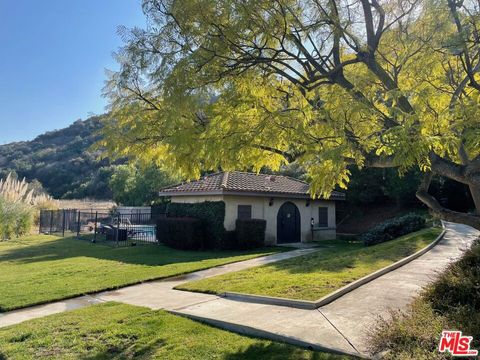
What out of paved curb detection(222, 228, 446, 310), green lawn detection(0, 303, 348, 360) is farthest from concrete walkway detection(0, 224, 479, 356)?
green lawn detection(0, 303, 348, 360)

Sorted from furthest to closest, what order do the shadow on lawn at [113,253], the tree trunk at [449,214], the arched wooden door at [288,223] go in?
the arched wooden door at [288,223], the shadow on lawn at [113,253], the tree trunk at [449,214]

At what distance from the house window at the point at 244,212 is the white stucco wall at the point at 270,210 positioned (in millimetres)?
166

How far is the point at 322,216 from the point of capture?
23.3 m

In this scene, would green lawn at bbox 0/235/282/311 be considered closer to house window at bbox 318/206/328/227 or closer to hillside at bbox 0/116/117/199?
house window at bbox 318/206/328/227

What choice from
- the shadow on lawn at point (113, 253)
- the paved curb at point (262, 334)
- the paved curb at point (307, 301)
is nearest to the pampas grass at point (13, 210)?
the shadow on lawn at point (113, 253)

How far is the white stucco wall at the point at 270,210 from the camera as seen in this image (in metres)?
18.5

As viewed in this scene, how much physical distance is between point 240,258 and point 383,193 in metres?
19.1

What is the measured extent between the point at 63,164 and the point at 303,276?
248 feet

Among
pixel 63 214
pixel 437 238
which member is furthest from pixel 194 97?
pixel 63 214

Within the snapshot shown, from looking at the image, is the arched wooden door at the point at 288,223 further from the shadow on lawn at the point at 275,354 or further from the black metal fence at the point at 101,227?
the shadow on lawn at the point at 275,354

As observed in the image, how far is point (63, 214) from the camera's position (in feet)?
84.4

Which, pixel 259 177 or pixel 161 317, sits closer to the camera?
pixel 161 317

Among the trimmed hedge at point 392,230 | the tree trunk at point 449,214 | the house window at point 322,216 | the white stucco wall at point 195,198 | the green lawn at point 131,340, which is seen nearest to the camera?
the green lawn at point 131,340

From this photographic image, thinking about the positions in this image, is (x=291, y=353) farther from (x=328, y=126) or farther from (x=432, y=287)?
(x=328, y=126)
